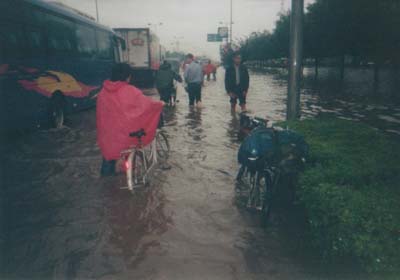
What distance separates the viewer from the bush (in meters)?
2.79

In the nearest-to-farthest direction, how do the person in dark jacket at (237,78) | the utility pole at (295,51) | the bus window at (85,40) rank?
1. the utility pole at (295,51)
2. the person in dark jacket at (237,78)
3. the bus window at (85,40)

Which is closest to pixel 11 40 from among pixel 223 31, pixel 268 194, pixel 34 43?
pixel 34 43

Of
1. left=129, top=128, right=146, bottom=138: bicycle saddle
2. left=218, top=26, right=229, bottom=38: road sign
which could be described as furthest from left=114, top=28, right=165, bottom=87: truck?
left=218, top=26, right=229, bottom=38: road sign

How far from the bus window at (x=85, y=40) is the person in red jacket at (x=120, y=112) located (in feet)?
26.6

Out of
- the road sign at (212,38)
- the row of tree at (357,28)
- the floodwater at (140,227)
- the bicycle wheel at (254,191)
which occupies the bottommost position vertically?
the floodwater at (140,227)

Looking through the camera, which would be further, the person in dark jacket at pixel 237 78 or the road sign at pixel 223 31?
the road sign at pixel 223 31

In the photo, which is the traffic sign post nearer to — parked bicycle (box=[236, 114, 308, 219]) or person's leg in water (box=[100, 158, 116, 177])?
person's leg in water (box=[100, 158, 116, 177])

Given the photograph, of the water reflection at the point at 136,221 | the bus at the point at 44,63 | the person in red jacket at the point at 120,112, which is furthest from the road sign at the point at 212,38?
the water reflection at the point at 136,221

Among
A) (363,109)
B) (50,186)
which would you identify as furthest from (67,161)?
(363,109)

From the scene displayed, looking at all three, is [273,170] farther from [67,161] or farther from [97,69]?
[97,69]

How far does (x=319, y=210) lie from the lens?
3461mm

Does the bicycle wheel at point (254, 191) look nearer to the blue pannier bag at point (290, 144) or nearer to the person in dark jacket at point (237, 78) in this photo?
the blue pannier bag at point (290, 144)

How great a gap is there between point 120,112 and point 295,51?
3.21 m

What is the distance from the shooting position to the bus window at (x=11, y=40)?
816 centimetres
